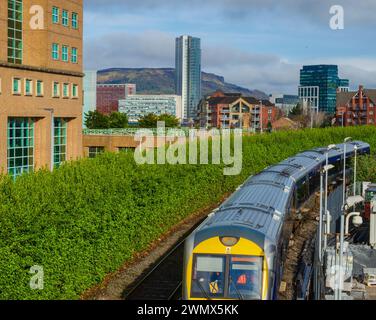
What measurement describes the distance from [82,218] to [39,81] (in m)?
29.0

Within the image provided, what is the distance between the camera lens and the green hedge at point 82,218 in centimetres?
1695

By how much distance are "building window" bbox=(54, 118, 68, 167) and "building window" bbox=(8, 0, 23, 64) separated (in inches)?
292

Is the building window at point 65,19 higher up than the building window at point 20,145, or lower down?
higher up

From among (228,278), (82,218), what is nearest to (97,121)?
(82,218)

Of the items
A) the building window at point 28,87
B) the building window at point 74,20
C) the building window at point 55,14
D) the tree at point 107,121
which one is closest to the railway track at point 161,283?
the building window at point 28,87

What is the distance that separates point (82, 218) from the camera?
2038 cm

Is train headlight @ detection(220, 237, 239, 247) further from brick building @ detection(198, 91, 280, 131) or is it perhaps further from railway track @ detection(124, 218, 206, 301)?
brick building @ detection(198, 91, 280, 131)

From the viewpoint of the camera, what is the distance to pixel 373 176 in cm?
4316

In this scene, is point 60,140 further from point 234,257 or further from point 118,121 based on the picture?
point 234,257

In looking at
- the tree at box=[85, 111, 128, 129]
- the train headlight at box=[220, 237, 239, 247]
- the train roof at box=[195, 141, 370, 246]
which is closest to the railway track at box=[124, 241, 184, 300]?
the train roof at box=[195, 141, 370, 246]

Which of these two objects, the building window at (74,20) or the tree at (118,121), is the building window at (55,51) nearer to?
the building window at (74,20)

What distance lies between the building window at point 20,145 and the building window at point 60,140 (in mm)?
4266
